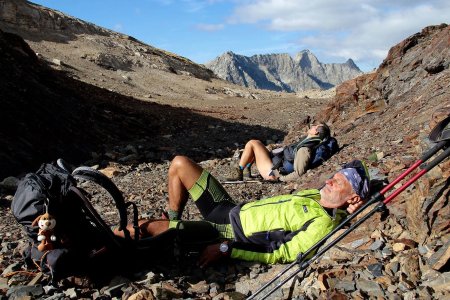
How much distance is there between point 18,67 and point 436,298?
1653 cm

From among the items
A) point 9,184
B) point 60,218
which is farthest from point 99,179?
point 9,184

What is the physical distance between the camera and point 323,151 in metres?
9.60

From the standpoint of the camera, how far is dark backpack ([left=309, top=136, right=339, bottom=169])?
9.51 m

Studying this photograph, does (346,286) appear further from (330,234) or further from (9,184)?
(9,184)

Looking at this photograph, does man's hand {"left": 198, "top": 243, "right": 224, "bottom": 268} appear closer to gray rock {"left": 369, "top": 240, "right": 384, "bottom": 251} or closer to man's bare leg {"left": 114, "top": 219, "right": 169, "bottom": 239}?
man's bare leg {"left": 114, "top": 219, "right": 169, "bottom": 239}

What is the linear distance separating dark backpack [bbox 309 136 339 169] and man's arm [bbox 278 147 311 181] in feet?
0.59

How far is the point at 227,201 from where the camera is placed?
20.7ft

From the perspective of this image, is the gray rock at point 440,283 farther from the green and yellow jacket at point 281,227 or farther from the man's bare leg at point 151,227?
the man's bare leg at point 151,227

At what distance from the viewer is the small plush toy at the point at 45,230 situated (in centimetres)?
447

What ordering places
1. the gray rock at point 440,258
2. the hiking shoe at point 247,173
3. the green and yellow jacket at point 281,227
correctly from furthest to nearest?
1. the hiking shoe at point 247,173
2. the green and yellow jacket at point 281,227
3. the gray rock at point 440,258

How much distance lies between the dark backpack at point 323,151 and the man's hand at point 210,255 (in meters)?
4.50

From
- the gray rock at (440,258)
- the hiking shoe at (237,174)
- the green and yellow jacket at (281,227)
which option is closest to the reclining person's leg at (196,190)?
the green and yellow jacket at (281,227)

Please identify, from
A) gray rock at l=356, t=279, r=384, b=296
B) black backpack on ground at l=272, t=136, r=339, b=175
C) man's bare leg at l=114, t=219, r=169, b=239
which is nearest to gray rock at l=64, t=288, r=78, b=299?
man's bare leg at l=114, t=219, r=169, b=239

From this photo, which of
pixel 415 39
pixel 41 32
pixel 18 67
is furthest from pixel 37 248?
pixel 41 32
